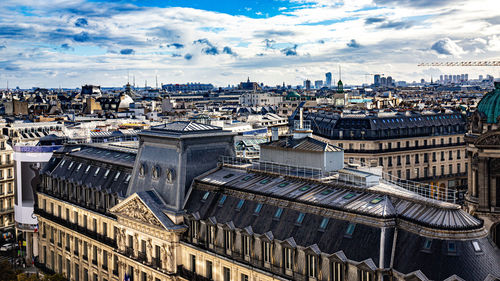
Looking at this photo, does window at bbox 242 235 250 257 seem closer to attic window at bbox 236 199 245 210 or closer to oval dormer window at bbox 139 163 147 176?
attic window at bbox 236 199 245 210

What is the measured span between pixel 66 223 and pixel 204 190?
118 feet

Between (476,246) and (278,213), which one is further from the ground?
(278,213)

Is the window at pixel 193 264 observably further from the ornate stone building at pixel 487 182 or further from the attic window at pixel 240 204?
the ornate stone building at pixel 487 182

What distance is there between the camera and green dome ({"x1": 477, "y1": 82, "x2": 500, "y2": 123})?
7969 cm

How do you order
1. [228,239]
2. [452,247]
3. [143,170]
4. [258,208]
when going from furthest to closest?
[143,170]
[228,239]
[258,208]
[452,247]

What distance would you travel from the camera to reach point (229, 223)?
56.2 m

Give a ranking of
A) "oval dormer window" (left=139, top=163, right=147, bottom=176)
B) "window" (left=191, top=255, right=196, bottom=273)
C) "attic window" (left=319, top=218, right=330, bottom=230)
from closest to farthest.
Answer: "attic window" (left=319, top=218, right=330, bottom=230), "window" (left=191, top=255, right=196, bottom=273), "oval dormer window" (left=139, top=163, right=147, bottom=176)

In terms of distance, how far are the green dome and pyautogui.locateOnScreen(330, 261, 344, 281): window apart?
46739 mm

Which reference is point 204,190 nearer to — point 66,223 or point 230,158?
point 230,158

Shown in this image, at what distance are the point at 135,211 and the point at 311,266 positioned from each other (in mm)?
28466

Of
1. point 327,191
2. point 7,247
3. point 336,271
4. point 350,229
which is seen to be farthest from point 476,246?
point 7,247

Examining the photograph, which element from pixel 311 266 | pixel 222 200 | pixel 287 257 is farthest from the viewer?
pixel 222 200

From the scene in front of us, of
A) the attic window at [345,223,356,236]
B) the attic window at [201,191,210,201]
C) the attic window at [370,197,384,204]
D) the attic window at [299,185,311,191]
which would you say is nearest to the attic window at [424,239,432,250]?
the attic window at [345,223,356,236]

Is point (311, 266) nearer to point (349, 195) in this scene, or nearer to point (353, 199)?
point (353, 199)
